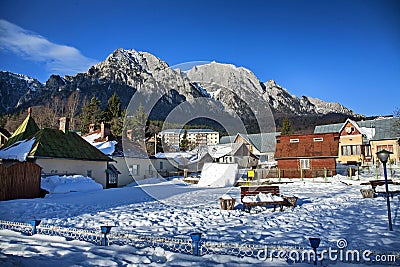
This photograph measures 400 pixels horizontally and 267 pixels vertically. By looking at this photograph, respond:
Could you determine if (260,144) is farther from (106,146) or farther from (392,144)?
(106,146)

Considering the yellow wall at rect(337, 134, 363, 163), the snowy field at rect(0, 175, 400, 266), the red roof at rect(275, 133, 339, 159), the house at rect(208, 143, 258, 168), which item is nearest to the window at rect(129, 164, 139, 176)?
the house at rect(208, 143, 258, 168)

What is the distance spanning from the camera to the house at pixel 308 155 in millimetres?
30472

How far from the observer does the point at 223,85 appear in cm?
1894

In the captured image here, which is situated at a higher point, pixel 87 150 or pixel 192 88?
pixel 192 88

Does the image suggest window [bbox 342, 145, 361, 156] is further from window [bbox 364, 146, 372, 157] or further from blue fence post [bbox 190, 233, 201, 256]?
blue fence post [bbox 190, 233, 201, 256]

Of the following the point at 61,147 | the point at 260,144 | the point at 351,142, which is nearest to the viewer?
the point at 61,147

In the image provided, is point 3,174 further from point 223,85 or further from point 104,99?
point 104,99

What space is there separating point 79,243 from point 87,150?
750 inches

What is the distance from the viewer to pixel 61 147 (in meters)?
22.2

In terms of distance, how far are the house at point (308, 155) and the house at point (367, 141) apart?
1092 cm

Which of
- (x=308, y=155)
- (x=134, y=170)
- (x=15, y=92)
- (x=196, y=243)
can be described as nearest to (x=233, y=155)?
(x=308, y=155)

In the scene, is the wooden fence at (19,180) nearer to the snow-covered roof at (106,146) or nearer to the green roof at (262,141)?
the snow-covered roof at (106,146)

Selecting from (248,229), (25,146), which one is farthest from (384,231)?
(25,146)

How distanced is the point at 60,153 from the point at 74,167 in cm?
164
